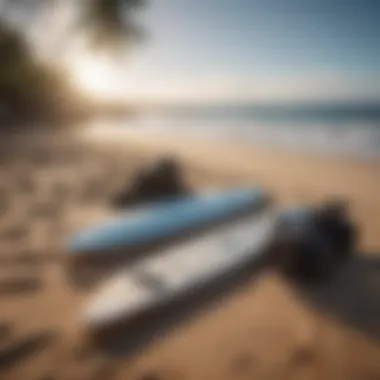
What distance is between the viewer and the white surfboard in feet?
6.95

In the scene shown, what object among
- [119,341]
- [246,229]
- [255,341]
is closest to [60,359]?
[119,341]

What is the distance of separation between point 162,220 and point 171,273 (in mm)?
851

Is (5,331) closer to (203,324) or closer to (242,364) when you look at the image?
(203,324)

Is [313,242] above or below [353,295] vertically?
above

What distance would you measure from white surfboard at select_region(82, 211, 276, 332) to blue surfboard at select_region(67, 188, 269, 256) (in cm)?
17

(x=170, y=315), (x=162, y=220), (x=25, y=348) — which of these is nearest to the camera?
(x=25, y=348)

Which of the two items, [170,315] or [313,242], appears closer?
[170,315]

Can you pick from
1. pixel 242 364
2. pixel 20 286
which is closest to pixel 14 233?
pixel 20 286

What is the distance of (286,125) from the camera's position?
13.9m

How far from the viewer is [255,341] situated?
2045mm

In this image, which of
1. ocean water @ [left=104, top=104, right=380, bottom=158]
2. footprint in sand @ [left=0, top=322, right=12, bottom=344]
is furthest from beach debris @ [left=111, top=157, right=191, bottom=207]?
ocean water @ [left=104, top=104, right=380, bottom=158]

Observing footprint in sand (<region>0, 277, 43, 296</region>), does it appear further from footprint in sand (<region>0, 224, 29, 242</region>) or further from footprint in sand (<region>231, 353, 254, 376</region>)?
footprint in sand (<region>231, 353, 254, 376</region>)

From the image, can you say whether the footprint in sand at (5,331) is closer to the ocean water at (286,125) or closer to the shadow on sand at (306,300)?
the shadow on sand at (306,300)

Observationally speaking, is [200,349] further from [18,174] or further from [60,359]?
[18,174]
